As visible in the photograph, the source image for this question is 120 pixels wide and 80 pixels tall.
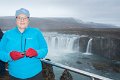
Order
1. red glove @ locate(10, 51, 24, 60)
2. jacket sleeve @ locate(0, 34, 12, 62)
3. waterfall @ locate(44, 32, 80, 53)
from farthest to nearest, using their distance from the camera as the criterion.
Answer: waterfall @ locate(44, 32, 80, 53), jacket sleeve @ locate(0, 34, 12, 62), red glove @ locate(10, 51, 24, 60)

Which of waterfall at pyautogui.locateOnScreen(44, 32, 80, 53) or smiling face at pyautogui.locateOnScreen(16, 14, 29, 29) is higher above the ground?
smiling face at pyautogui.locateOnScreen(16, 14, 29, 29)

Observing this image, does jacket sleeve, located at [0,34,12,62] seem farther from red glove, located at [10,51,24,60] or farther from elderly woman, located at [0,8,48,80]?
red glove, located at [10,51,24,60]

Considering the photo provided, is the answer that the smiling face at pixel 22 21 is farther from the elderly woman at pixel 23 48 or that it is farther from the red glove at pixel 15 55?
the red glove at pixel 15 55

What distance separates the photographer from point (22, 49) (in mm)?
3822

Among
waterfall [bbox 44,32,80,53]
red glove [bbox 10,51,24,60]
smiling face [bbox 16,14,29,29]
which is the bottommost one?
waterfall [bbox 44,32,80,53]

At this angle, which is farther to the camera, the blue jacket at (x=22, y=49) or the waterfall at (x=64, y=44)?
the waterfall at (x=64, y=44)

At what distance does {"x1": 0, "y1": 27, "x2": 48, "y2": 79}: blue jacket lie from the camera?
3.82m

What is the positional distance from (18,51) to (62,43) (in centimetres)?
5617

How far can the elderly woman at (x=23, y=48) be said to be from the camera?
382cm

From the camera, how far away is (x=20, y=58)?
3807mm

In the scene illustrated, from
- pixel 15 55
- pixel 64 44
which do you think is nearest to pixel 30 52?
pixel 15 55

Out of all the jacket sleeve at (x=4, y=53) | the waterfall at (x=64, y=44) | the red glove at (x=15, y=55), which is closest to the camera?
the red glove at (x=15, y=55)

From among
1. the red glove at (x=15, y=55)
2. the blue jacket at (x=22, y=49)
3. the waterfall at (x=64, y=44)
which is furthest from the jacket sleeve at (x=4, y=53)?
the waterfall at (x=64, y=44)

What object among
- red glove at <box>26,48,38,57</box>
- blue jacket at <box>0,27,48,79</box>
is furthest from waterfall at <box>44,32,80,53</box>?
red glove at <box>26,48,38,57</box>
